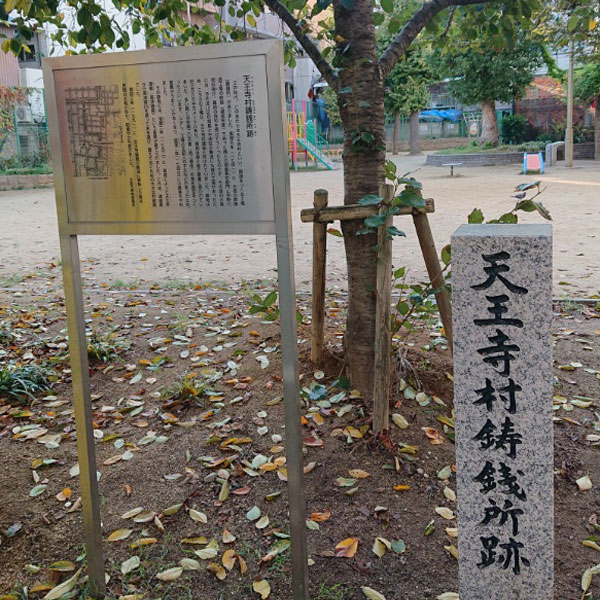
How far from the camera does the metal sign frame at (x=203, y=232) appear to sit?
2252 millimetres

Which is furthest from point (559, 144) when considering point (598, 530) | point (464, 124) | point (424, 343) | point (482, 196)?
point (598, 530)

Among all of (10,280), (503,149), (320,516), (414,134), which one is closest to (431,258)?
(320,516)

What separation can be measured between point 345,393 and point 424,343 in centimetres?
107

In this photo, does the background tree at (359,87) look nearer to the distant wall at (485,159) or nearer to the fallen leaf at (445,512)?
the fallen leaf at (445,512)

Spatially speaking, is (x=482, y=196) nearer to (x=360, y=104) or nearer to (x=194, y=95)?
(x=360, y=104)

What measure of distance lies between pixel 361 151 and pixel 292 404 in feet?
6.09

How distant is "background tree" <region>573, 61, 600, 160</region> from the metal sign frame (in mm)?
28176

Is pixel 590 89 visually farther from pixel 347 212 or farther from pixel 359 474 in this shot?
pixel 359 474

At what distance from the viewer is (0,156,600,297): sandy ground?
27.4ft

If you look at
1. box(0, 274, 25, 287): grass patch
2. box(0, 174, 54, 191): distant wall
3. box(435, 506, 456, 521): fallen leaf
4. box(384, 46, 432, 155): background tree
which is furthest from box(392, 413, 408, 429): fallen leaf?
box(384, 46, 432, 155): background tree

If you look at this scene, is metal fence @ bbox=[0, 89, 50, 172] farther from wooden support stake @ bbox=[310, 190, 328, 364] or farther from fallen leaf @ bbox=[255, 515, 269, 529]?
fallen leaf @ bbox=[255, 515, 269, 529]

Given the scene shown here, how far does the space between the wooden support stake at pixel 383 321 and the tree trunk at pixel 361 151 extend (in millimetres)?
417

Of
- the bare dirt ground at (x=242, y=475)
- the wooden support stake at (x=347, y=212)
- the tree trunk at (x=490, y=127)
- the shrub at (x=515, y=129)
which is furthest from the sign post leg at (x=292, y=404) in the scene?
the shrub at (x=515, y=129)

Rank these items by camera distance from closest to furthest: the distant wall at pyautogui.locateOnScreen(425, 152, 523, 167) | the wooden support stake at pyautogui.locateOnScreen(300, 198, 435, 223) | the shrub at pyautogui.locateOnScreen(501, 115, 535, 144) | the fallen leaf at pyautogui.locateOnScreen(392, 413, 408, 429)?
the wooden support stake at pyautogui.locateOnScreen(300, 198, 435, 223) < the fallen leaf at pyautogui.locateOnScreen(392, 413, 408, 429) < the distant wall at pyautogui.locateOnScreen(425, 152, 523, 167) < the shrub at pyautogui.locateOnScreen(501, 115, 535, 144)
